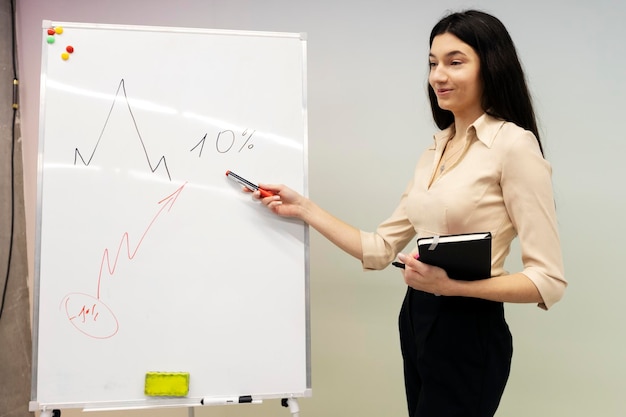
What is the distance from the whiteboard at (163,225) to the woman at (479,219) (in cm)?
35

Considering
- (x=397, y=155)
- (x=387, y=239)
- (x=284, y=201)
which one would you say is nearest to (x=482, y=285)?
(x=387, y=239)

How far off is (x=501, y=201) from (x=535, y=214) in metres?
0.07

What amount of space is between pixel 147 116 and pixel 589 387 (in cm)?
169

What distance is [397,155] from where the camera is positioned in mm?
1791

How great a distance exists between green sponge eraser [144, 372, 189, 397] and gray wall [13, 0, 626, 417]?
70cm

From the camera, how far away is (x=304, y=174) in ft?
4.21

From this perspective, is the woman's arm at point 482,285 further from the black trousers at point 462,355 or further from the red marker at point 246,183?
the red marker at point 246,183

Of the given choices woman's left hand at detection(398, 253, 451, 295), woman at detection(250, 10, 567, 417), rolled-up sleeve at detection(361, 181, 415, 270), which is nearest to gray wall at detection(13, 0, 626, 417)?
rolled-up sleeve at detection(361, 181, 415, 270)

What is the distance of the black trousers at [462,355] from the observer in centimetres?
99

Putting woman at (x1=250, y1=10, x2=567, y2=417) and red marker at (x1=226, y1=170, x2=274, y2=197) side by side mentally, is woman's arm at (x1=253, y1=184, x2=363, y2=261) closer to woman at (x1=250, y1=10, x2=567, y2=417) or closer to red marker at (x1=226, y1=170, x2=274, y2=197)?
red marker at (x1=226, y1=170, x2=274, y2=197)

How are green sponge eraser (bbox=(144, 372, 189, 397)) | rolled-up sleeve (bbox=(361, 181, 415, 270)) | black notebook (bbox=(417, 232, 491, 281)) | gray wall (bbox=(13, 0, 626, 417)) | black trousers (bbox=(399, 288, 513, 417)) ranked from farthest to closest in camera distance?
gray wall (bbox=(13, 0, 626, 417)) → rolled-up sleeve (bbox=(361, 181, 415, 270)) → green sponge eraser (bbox=(144, 372, 189, 397)) → black trousers (bbox=(399, 288, 513, 417)) → black notebook (bbox=(417, 232, 491, 281))

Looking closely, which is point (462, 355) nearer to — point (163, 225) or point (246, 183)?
point (246, 183)

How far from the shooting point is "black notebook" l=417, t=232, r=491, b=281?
0.87m

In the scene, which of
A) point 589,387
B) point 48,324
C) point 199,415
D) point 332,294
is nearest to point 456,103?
point 332,294
